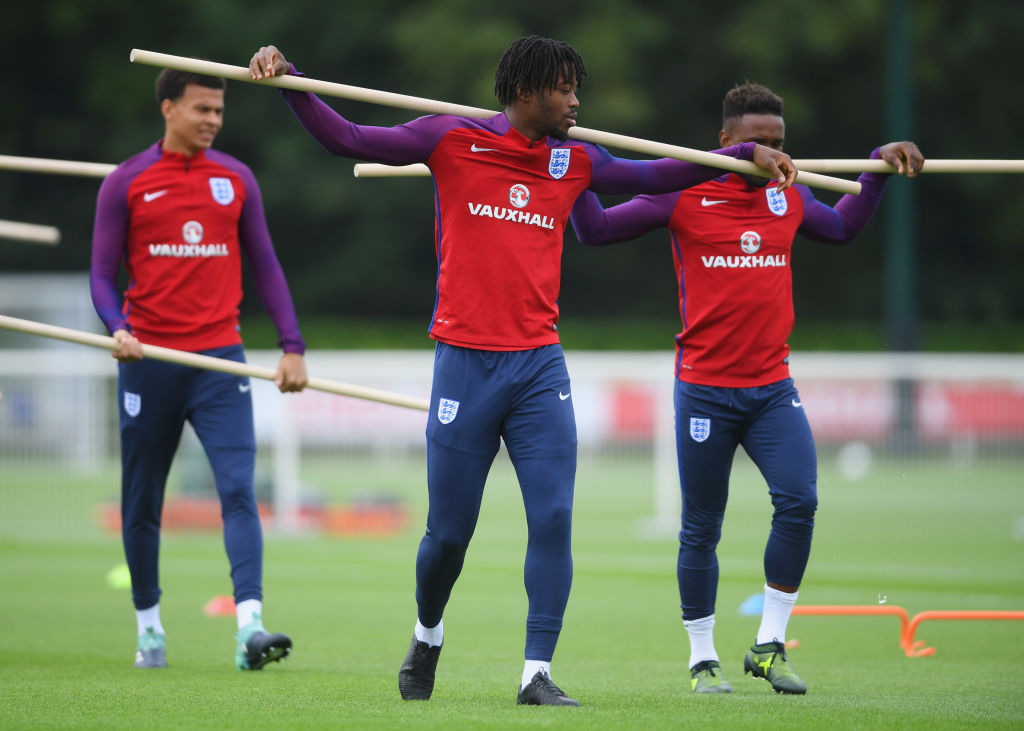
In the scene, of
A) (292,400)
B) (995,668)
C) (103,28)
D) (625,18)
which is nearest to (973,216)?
(625,18)

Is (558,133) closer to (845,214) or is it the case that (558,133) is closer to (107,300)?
(845,214)

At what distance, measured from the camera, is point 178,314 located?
278 inches

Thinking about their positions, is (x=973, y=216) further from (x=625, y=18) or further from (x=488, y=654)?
(x=488, y=654)

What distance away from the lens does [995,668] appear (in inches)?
278

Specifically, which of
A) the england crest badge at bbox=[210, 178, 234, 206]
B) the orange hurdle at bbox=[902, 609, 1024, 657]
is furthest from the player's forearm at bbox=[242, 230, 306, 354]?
the orange hurdle at bbox=[902, 609, 1024, 657]

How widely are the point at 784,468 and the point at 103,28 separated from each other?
3461 centimetres

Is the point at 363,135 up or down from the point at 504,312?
up

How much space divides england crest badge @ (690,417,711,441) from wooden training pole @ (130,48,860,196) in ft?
3.42

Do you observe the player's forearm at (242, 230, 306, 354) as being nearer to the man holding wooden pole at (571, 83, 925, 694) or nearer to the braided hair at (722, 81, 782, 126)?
the man holding wooden pole at (571, 83, 925, 694)

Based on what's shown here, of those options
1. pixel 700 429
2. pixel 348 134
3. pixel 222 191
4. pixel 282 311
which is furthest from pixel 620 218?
pixel 222 191

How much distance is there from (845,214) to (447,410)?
216cm

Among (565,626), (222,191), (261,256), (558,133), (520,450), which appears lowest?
(565,626)

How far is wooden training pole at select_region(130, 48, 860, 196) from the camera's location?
5.49m

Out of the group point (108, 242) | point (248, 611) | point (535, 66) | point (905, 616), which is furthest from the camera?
point (905, 616)
